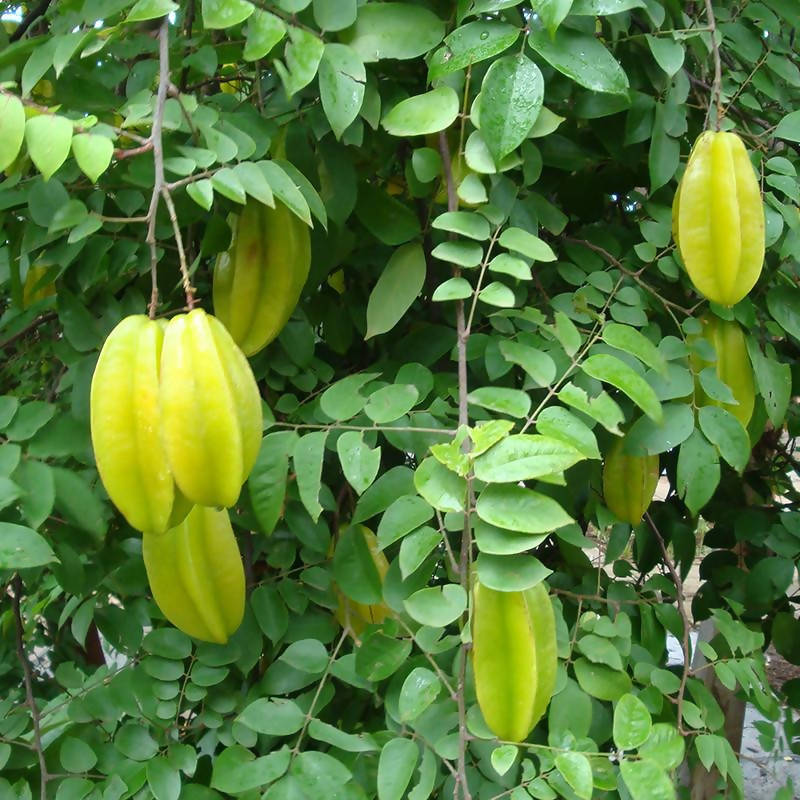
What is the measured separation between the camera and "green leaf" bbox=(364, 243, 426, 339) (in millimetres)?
944

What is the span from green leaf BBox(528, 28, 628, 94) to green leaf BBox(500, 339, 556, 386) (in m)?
0.27

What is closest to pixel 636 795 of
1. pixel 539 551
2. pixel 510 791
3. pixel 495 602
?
pixel 510 791

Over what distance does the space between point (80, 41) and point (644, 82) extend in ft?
2.17

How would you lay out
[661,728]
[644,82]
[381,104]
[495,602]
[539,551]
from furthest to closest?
[539,551] → [644,82] → [381,104] → [661,728] → [495,602]

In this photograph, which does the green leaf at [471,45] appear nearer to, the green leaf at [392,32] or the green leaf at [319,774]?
the green leaf at [392,32]

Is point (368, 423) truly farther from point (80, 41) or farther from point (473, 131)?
point (80, 41)

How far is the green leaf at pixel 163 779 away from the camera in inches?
35.6

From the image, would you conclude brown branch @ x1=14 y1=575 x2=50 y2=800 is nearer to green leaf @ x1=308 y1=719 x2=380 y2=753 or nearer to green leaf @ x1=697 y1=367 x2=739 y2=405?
green leaf @ x1=308 y1=719 x2=380 y2=753

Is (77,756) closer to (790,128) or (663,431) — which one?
(663,431)

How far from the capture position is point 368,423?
36.2 inches

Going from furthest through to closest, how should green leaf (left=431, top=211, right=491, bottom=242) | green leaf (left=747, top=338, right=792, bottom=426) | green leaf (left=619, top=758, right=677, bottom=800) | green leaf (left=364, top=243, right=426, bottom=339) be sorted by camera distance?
green leaf (left=747, top=338, right=792, bottom=426), green leaf (left=364, top=243, right=426, bottom=339), green leaf (left=431, top=211, right=491, bottom=242), green leaf (left=619, top=758, right=677, bottom=800)

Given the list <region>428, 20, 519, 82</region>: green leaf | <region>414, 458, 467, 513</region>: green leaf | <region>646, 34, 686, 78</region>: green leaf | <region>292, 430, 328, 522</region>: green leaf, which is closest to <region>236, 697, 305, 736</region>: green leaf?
<region>292, 430, 328, 522</region>: green leaf

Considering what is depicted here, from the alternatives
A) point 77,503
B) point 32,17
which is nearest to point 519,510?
point 77,503

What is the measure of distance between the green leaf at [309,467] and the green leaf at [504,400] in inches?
6.4
